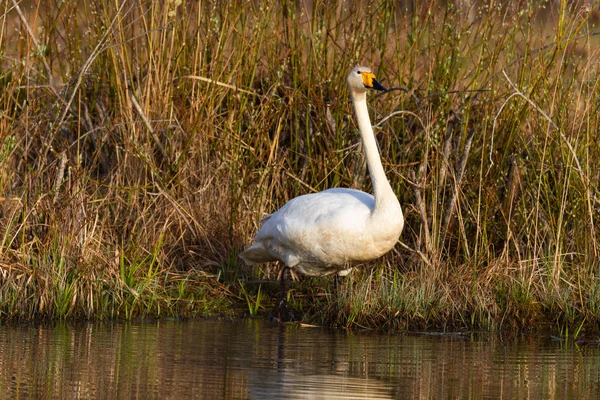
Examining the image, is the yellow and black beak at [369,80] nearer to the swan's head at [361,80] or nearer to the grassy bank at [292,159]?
the swan's head at [361,80]

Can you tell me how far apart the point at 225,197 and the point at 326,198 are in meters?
1.42

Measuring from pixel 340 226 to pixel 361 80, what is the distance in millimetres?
1164

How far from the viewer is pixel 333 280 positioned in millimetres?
8555

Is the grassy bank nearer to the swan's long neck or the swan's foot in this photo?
the swan's foot

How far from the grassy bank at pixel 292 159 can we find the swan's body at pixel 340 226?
0.91 ft

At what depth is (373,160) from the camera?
785 centimetres

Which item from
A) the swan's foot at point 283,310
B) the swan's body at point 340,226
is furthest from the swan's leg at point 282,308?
the swan's body at point 340,226

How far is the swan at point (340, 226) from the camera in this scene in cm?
749

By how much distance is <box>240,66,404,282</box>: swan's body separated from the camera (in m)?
7.49

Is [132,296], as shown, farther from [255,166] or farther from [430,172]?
[430,172]

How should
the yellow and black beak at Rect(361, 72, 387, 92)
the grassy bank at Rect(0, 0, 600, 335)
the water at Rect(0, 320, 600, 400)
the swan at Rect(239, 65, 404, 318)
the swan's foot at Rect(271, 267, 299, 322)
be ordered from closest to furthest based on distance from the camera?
the water at Rect(0, 320, 600, 400) < the swan at Rect(239, 65, 404, 318) < the grassy bank at Rect(0, 0, 600, 335) < the yellow and black beak at Rect(361, 72, 387, 92) < the swan's foot at Rect(271, 267, 299, 322)

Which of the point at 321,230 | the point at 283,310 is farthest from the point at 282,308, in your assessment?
the point at 321,230

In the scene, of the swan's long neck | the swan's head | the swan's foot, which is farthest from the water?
the swan's head

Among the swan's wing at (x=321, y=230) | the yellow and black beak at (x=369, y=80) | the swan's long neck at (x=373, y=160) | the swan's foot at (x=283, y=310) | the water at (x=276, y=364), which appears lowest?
the water at (x=276, y=364)
